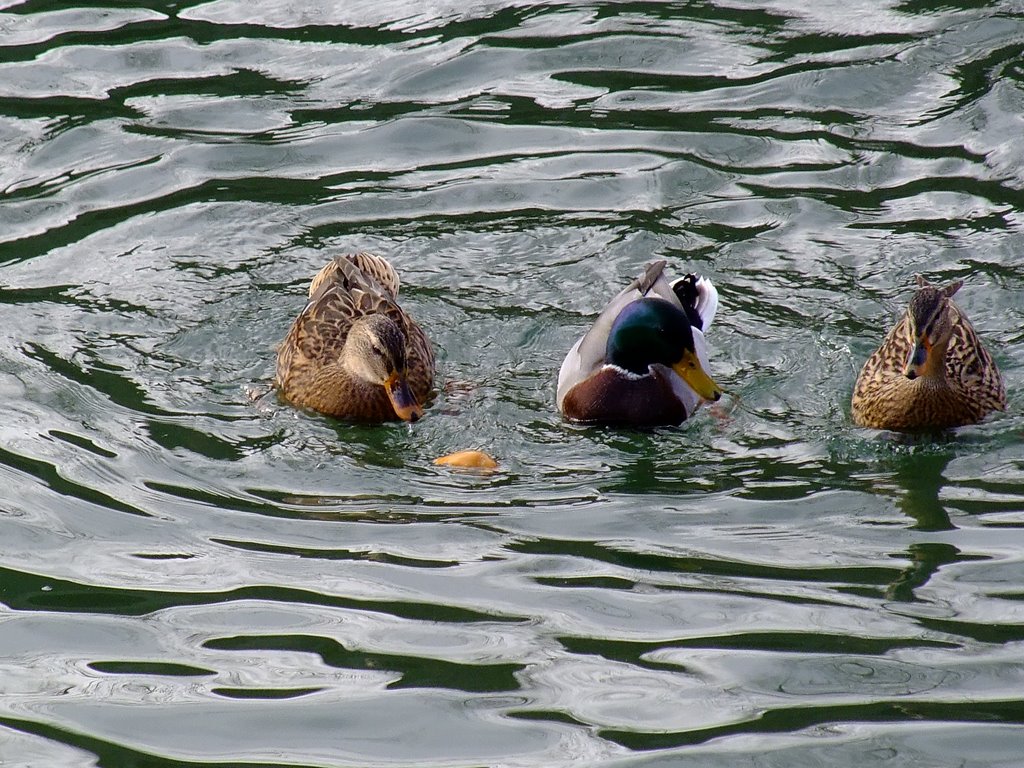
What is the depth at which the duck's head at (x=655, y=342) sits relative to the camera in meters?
9.06

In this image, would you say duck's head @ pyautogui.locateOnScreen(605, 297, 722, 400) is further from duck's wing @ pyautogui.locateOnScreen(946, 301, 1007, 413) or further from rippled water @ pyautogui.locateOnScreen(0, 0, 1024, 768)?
duck's wing @ pyautogui.locateOnScreen(946, 301, 1007, 413)

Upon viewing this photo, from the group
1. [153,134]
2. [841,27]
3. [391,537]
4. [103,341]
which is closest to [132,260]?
[103,341]

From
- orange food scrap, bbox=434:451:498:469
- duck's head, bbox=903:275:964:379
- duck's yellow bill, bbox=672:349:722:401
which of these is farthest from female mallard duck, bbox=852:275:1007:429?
orange food scrap, bbox=434:451:498:469

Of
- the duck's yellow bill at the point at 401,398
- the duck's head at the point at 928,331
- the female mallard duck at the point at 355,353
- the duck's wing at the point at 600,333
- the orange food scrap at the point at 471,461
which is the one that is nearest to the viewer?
the orange food scrap at the point at 471,461

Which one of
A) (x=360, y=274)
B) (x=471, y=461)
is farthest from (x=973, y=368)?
(x=360, y=274)

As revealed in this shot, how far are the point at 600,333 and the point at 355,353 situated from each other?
1.53m

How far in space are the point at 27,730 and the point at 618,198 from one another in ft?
22.9

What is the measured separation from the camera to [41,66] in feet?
44.4

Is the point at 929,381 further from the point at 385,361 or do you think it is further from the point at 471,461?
the point at 385,361

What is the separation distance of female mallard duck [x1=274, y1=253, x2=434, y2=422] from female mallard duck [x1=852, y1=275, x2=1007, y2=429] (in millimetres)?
2617

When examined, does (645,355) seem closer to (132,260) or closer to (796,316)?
(796,316)

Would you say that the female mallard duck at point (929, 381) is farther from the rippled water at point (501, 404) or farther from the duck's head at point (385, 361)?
the duck's head at point (385, 361)

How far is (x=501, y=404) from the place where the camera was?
912cm

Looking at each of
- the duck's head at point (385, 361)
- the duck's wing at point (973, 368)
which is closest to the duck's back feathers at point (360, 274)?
the duck's head at point (385, 361)
